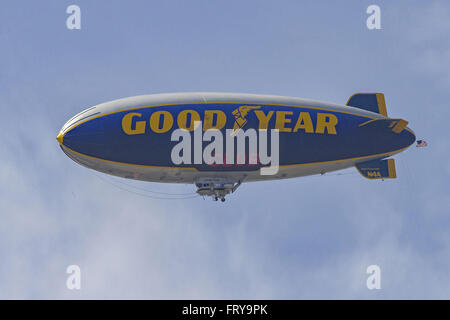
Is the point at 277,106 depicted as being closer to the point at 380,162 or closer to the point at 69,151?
the point at 380,162

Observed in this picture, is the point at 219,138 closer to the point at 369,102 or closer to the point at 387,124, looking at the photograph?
the point at 387,124

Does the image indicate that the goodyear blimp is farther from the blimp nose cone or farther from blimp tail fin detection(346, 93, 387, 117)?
blimp tail fin detection(346, 93, 387, 117)

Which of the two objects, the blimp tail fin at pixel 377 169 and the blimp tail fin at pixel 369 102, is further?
the blimp tail fin at pixel 369 102

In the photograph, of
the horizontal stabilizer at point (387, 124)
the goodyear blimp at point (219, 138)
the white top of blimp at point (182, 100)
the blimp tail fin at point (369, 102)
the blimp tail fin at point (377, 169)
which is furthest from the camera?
the blimp tail fin at point (369, 102)

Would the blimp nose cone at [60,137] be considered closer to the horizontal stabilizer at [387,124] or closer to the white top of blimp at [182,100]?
the white top of blimp at [182,100]

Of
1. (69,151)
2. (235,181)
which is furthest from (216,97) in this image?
(69,151)

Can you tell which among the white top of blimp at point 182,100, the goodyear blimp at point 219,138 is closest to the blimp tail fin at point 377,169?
the goodyear blimp at point 219,138

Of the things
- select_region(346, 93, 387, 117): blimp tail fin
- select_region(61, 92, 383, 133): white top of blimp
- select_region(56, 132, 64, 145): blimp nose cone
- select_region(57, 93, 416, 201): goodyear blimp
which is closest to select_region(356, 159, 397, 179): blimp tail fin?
select_region(57, 93, 416, 201): goodyear blimp
